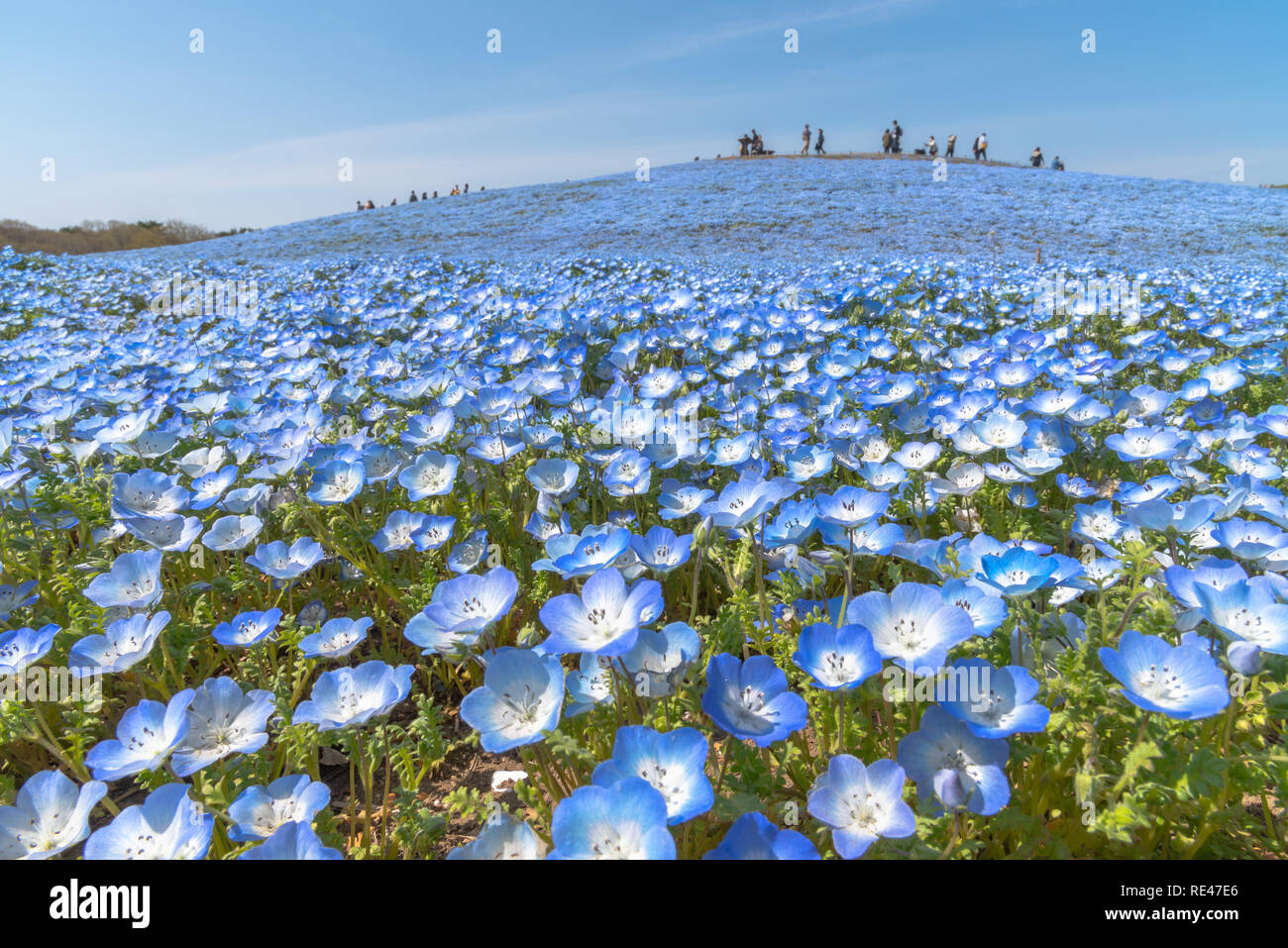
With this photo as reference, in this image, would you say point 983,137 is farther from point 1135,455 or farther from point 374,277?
point 1135,455

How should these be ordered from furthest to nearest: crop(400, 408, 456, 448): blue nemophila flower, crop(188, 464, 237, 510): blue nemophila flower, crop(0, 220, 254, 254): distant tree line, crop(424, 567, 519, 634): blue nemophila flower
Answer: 1. crop(0, 220, 254, 254): distant tree line
2. crop(400, 408, 456, 448): blue nemophila flower
3. crop(188, 464, 237, 510): blue nemophila flower
4. crop(424, 567, 519, 634): blue nemophila flower

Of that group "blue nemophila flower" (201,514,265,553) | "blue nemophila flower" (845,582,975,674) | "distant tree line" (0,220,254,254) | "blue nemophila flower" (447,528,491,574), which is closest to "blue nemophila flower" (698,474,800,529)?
"blue nemophila flower" (845,582,975,674)

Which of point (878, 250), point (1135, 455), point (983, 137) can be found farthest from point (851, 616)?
point (983, 137)

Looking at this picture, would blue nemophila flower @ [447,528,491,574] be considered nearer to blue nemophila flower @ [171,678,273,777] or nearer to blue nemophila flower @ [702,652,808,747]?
blue nemophila flower @ [171,678,273,777]

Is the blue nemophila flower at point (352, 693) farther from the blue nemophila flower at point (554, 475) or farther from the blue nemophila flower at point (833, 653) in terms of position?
the blue nemophila flower at point (554, 475)

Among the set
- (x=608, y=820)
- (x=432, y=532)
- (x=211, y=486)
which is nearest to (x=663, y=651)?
(x=608, y=820)

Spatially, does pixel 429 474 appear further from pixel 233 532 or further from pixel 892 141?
pixel 892 141
